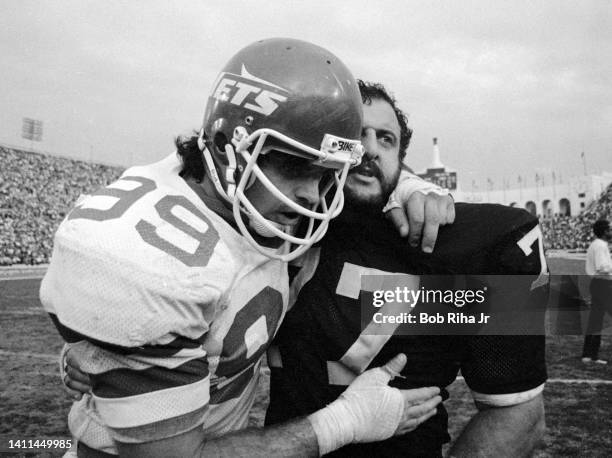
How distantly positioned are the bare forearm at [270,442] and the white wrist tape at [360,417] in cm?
3

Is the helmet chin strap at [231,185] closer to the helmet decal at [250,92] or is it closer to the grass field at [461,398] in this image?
the helmet decal at [250,92]

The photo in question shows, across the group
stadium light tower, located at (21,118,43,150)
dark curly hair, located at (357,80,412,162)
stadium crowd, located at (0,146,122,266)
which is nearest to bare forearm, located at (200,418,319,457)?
dark curly hair, located at (357,80,412,162)

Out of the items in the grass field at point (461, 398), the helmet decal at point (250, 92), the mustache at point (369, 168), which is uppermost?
the helmet decal at point (250, 92)

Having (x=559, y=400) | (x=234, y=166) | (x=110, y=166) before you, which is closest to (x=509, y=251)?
(x=234, y=166)

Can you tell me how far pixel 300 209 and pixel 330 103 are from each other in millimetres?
366

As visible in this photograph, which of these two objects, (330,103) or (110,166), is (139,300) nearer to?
(330,103)

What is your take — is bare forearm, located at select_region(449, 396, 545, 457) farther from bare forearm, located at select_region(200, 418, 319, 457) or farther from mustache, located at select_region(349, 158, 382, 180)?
mustache, located at select_region(349, 158, 382, 180)

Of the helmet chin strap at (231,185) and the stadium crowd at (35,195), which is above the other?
the stadium crowd at (35,195)

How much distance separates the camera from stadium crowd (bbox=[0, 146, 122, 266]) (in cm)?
1950

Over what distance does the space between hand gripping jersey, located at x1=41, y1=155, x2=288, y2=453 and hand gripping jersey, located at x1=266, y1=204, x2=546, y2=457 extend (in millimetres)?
278

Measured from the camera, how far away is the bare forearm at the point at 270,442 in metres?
1.28

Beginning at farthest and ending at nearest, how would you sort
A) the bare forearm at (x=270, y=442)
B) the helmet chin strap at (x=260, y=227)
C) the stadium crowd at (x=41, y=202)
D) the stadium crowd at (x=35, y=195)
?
the stadium crowd at (x=41, y=202)
the stadium crowd at (x=35, y=195)
the helmet chin strap at (x=260, y=227)
the bare forearm at (x=270, y=442)

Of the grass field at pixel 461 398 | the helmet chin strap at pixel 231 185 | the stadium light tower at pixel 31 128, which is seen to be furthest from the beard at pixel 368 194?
the stadium light tower at pixel 31 128

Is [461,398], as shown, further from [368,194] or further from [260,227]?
[260,227]
